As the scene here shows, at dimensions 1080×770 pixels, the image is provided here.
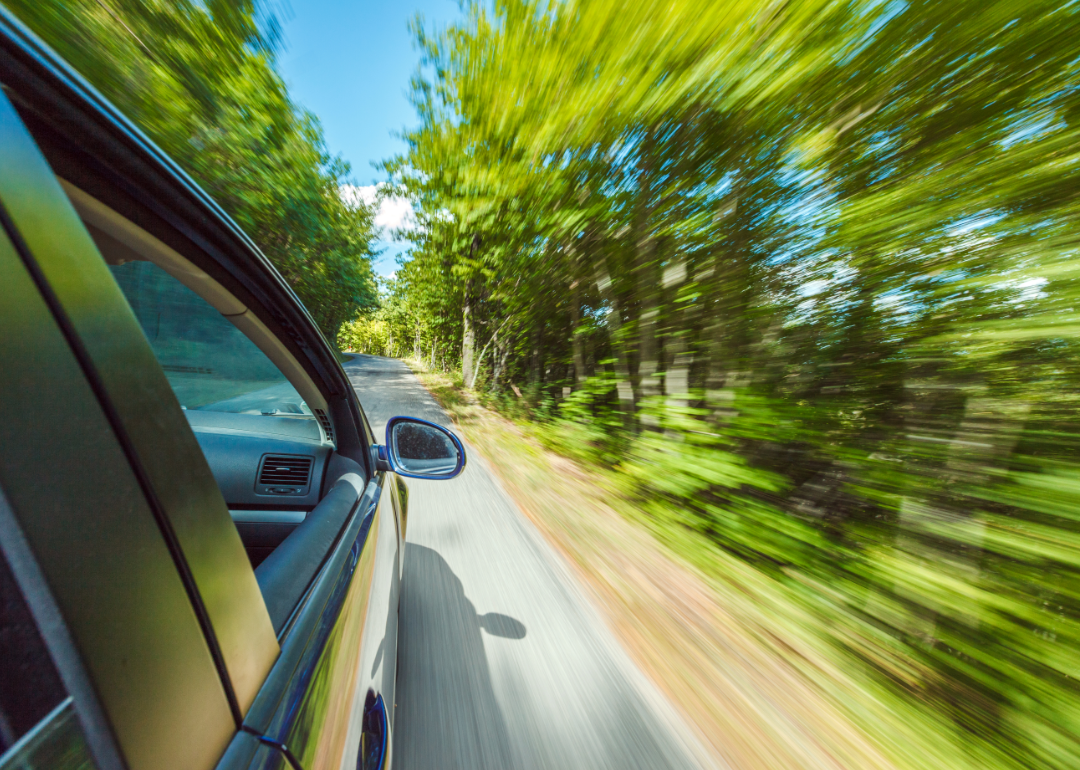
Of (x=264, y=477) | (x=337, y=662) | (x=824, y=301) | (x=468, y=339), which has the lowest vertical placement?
(x=337, y=662)

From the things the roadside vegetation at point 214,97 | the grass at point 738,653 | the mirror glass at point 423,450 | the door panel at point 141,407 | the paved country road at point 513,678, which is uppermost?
the roadside vegetation at point 214,97

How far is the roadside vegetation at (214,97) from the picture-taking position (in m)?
3.61

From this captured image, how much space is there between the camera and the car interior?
100cm

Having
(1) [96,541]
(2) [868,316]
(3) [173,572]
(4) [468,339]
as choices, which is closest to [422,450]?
(3) [173,572]

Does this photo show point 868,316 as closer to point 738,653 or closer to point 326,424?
point 738,653

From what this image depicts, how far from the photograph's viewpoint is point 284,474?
190 centimetres

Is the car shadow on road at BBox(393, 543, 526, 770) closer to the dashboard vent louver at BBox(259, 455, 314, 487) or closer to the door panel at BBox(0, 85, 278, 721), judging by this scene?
the dashboard vent louver at BBox(259, 455, 314, 487)

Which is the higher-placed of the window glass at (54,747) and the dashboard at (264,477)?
the window glass at (54,747)

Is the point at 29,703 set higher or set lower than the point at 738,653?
higher

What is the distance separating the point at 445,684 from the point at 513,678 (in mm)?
350

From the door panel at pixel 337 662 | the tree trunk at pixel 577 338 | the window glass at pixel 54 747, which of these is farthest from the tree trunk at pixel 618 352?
the window glass at pixel 54 747

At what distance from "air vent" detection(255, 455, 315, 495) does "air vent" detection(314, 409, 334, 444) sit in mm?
124

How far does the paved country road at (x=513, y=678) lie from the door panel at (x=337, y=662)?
0.61 m

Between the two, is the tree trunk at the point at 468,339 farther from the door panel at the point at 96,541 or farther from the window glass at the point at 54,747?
the window glass at the point at 54,747
